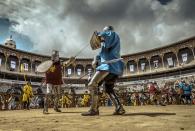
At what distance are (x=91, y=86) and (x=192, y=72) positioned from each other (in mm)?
35898

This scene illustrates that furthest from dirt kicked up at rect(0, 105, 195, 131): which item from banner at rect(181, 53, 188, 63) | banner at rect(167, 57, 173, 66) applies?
banner at rect(167, 57, 173, 66)

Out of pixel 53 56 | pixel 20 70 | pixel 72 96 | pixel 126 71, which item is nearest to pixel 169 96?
pixel 72 96

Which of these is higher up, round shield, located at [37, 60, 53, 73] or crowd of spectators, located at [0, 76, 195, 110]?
round shield, located at [37, 60, 53, 73]

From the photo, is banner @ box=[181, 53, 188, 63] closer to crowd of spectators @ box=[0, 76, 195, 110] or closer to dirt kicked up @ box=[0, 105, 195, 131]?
crowd of spectators @ box=[0, 76, 195, 110]

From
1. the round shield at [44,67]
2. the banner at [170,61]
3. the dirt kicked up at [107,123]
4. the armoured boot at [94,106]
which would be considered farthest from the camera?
the banner at [170,61]

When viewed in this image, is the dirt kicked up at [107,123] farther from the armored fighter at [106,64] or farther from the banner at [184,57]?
the banner at [184,57]

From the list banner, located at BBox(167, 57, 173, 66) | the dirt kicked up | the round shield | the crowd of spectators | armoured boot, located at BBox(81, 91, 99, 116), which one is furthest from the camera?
banner, located at BBox(167, 57, 173, 66)

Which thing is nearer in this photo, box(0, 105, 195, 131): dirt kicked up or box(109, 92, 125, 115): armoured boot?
box(0, 105, 195, 131): dirt kicked up

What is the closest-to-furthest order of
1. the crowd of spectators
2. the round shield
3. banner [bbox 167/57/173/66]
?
the round shield
the crowd of spectators
banner [bbox 167/57/173/66]

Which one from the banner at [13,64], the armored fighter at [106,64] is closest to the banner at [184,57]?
the banner at [13,64]

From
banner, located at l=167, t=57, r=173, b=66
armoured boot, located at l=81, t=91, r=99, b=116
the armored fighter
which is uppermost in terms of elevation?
banner, located at l=167, t=57, r=173, b=66

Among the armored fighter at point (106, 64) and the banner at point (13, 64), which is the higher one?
the banner at point (13, 64)

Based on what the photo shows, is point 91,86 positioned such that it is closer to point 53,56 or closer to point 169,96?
point 53,56

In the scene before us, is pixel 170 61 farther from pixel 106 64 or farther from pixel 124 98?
pixel 106 64
